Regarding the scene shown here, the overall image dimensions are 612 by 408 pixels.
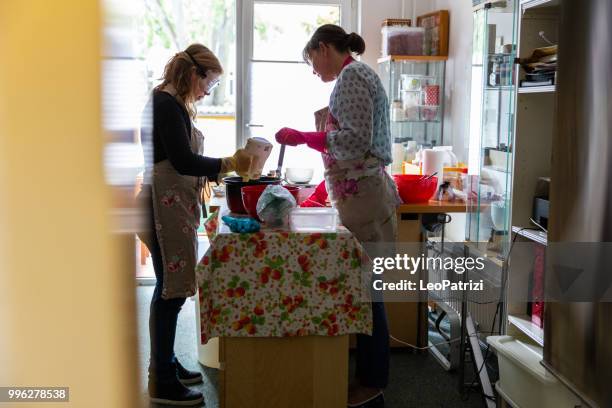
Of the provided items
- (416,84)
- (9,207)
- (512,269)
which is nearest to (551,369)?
(512,269)

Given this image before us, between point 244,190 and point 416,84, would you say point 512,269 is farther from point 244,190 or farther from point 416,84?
point 416,84

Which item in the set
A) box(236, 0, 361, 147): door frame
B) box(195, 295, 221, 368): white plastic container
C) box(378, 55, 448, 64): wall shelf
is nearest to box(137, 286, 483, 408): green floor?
box(195, 295, 221, 368): white plastic container

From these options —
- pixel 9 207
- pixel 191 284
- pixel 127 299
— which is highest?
pixel 9 207

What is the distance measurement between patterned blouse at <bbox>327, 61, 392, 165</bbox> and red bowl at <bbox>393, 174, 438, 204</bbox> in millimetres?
648

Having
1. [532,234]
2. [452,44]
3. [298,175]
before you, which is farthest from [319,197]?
[452,44]

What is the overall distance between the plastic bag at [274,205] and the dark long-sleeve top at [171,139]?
0.32 meters

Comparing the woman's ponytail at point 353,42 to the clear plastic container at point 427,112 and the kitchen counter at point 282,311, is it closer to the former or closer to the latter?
the kitchen counter at point 282,311

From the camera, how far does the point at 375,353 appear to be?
231 cm

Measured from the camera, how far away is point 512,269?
7.93 feet

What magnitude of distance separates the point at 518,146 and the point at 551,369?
812 mm

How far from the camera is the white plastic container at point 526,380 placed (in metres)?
1.95

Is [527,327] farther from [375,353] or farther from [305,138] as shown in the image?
[305,138]

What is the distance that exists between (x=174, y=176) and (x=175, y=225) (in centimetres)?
17

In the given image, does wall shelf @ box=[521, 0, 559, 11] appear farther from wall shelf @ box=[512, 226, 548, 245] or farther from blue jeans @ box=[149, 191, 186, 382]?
blue jeans @ box=[149, 191, 186, 382]
